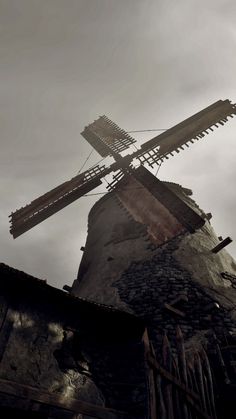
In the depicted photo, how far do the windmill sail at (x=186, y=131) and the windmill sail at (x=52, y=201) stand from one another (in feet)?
7.43

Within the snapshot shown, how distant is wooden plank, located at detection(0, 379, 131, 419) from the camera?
15.4 ft

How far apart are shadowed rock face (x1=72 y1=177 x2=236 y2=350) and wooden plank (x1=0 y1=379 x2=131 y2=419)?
2.87m

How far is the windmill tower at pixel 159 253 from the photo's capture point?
8.34 metres

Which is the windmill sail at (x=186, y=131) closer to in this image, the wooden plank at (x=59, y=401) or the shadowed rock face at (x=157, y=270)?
the shadowed rock face at (x=157, y=270)

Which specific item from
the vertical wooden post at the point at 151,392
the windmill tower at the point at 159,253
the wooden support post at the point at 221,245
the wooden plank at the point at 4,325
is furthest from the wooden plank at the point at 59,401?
the wooden support post at the point at 221,245

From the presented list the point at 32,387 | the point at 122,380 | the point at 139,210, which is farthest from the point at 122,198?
the point at 32,387

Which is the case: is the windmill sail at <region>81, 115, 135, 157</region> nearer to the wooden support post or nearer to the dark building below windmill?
the wooden support post

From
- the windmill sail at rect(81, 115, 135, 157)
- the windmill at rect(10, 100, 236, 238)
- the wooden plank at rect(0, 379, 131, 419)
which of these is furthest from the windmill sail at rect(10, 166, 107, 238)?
the wooden plank at rect(0, 379, 131, 419)

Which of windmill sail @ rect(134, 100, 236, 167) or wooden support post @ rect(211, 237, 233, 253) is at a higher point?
windmill sail @ rect(134, 100, 236, 167)

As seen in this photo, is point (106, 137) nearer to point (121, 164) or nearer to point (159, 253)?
point (121, 164)

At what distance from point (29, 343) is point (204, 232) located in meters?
8.53

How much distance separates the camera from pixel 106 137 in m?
16.7

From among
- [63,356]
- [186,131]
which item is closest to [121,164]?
[186,131]

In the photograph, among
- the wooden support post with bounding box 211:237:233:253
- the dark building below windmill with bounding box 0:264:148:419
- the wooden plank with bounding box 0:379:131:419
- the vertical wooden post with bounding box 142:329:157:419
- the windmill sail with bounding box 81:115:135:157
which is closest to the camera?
the vertical wooden post with bounding box 142:329:157:419
